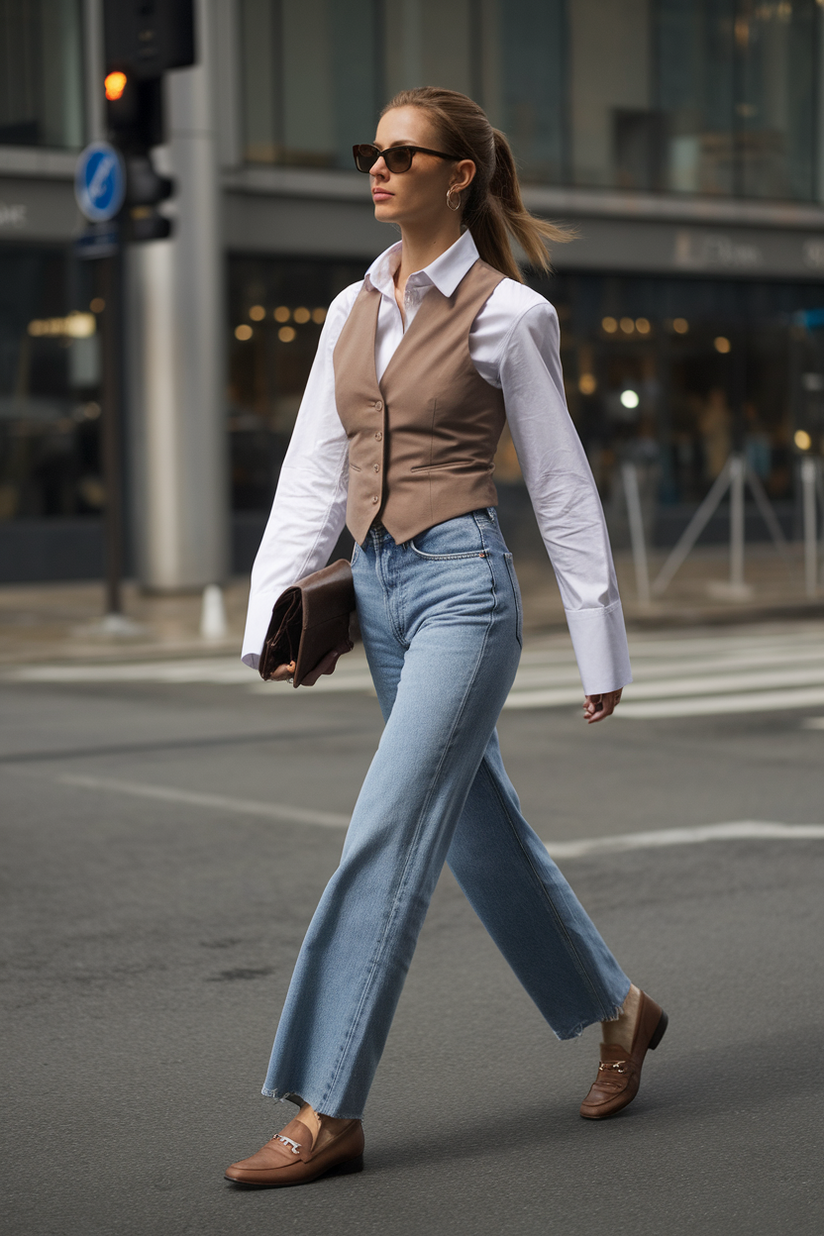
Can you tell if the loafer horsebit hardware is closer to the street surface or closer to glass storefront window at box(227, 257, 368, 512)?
the street surface

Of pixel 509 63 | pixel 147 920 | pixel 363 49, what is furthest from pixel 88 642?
pixel 509 63

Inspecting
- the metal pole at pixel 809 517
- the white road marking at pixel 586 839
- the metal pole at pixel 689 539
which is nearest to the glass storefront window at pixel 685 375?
the metal pole at pixel 689 539

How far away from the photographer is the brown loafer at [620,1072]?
3938mm

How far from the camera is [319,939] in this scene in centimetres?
353

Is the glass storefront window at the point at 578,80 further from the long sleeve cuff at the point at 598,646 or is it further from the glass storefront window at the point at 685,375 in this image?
the long sleeve cuff at the point at 598,646

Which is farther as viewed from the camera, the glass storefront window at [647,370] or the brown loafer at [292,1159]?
the glass storefront window at [647,370]

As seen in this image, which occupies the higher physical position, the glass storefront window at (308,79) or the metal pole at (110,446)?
the glass storefront window at (308,79)

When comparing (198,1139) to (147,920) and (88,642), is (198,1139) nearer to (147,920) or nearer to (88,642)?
(147,920)

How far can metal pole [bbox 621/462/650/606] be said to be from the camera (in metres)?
17.6

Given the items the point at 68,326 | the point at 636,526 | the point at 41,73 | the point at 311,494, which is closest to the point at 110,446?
the point at 636,526

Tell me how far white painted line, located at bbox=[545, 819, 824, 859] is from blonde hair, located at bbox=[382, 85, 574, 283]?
3.27 metres

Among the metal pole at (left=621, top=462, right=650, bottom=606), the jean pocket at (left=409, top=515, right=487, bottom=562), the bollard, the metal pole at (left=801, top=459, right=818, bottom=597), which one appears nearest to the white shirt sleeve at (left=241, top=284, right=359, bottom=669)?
the jean pocket at (left=409, top=515, right=487, bottom=562)

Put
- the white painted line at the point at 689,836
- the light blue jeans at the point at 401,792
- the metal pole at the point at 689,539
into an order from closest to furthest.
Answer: the light blue jeans at the point at 401,792 < the white painted line at the point at 689,836 < the metal pole at the point at 689,539

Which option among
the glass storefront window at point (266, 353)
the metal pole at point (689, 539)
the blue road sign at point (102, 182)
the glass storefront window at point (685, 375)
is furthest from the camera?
the glass storefront window at point (685, 375)
